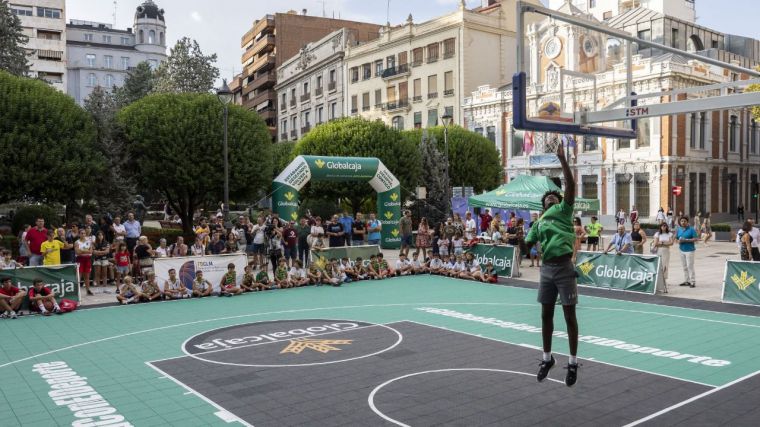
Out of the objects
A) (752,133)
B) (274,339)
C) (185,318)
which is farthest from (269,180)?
(752,133)

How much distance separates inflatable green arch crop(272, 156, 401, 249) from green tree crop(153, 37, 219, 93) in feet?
100

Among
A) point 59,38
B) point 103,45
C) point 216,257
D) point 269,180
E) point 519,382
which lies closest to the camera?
point 519,382

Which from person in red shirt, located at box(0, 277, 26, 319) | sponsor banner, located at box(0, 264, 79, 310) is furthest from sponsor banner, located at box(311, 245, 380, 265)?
person in red shirt, located at box(0, 277, 26, 319)

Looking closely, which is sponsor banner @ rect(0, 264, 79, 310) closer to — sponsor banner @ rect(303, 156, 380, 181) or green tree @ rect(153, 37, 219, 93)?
sponsor banner @ rect(303, 156, 380, 181)

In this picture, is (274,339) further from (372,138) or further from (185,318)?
(372,138)

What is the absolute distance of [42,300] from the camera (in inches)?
666

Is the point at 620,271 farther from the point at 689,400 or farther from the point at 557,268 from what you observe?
the point at 557,268

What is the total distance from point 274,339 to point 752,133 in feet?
179

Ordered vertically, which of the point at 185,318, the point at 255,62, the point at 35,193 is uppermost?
the point at 255,62

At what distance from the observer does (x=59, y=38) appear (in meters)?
83.3

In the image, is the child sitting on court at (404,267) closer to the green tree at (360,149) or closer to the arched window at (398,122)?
the green tree at (360,149)

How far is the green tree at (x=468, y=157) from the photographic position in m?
47.8

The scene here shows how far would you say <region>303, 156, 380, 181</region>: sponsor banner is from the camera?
29.8 metres

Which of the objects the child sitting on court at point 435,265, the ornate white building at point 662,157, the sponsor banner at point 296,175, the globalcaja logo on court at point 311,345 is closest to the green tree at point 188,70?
the ornate white building at point 662,157
